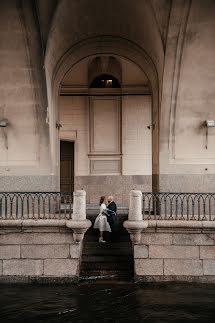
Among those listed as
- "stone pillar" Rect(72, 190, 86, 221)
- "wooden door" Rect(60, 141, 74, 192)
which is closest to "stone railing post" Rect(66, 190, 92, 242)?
"stone pillar" Rect(72, 190, 86, 221)

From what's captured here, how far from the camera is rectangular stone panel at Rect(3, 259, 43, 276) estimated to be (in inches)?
346

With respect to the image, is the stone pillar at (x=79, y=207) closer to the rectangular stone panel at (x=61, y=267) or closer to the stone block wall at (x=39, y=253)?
the stone block wall at (x=39, y=253)

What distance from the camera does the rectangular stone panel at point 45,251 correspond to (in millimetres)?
8852

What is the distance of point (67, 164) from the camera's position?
16.5 meters

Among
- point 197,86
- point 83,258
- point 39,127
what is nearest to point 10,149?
point 39,127

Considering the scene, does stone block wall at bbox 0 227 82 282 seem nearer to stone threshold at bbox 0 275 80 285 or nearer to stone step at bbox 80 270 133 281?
stone threshold at bbox 0 275 80 285

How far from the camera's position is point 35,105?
430 inches

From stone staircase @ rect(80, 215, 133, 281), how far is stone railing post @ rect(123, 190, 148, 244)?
803mm

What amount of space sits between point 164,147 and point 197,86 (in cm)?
195

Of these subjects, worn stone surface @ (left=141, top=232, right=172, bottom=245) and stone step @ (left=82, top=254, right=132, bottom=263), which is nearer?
worn stone surface @ (left=141, top=232, right=172, bottom=245)

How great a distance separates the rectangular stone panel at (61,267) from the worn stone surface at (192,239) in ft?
7.74

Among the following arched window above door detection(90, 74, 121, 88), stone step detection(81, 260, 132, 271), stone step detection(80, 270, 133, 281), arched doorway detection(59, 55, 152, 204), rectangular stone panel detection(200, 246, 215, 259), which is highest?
arched window above door detection(90, 74, 121, 88)

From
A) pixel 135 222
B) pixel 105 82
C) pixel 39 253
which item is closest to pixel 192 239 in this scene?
pixel 135 222

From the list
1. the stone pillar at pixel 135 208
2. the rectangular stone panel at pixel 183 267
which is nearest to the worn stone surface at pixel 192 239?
the rectangular stone panel at pixel 183 267
